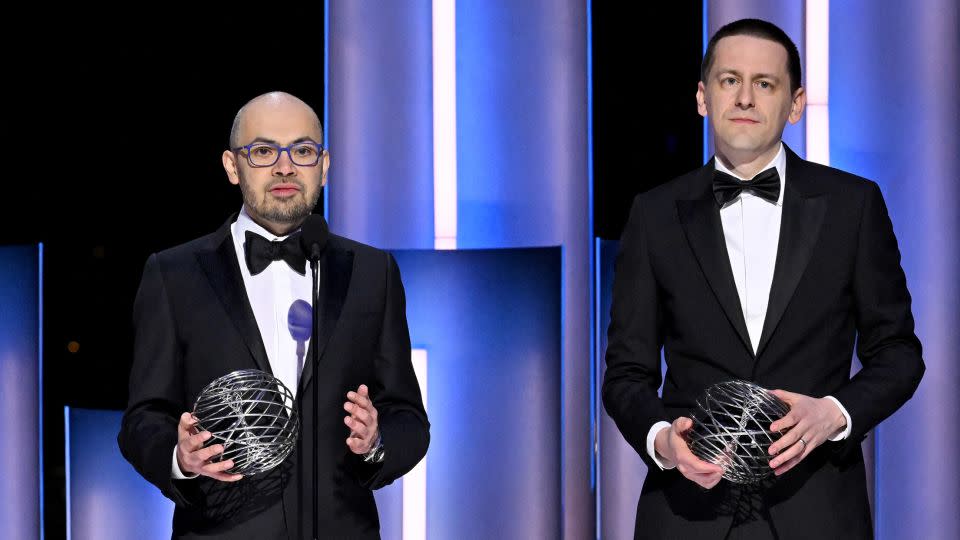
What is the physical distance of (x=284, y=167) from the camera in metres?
2.84

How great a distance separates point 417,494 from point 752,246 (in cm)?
151

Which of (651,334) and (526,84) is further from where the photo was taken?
(526,84)

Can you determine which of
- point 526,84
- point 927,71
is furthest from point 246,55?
point 927,71

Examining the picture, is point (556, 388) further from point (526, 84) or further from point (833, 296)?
point (833, 296)

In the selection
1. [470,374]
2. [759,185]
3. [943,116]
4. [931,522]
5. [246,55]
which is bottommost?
[931,522]

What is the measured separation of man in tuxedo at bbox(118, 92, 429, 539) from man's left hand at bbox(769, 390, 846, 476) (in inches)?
32.6

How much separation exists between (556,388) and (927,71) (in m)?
1.49

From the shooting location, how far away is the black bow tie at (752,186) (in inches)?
105

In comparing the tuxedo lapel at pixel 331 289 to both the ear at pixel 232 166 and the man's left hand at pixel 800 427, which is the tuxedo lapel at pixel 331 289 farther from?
the man's left hand at pixel 800 427

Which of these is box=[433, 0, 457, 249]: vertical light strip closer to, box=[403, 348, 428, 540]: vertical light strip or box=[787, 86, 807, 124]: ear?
box=[403, 348, 428, 540]: vertical light strip

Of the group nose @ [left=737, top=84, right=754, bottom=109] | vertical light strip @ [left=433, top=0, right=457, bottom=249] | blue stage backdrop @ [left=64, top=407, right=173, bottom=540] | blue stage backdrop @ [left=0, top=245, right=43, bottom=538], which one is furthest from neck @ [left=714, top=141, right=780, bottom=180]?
blue stage backdrop @ [left=0, top=245, right=43, bottom=538]

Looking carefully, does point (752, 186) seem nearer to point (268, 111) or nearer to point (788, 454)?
point (788, 454)

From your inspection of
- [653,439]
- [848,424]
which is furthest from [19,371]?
[848,424]

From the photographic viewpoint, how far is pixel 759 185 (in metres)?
2.68
